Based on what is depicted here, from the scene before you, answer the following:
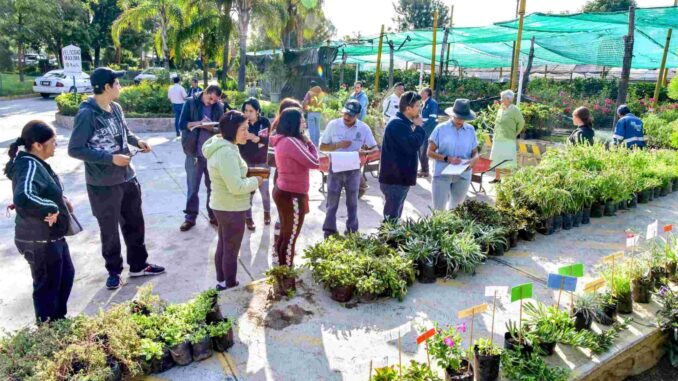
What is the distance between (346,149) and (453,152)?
1138mm

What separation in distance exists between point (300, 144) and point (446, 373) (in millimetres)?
2153

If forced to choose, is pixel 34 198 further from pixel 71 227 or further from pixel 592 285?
pixel 592 285

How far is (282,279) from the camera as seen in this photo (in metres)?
3.66

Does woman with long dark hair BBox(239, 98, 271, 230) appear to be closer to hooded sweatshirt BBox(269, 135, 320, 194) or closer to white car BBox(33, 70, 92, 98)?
hooded sweatshirt BBox(269, 135, 320, 194)

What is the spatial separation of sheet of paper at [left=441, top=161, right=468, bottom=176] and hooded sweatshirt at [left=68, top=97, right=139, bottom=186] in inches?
121

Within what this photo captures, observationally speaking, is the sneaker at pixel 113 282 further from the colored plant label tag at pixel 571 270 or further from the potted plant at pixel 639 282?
the potted plant at pixel 639 282

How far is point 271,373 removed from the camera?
2857 millimetres

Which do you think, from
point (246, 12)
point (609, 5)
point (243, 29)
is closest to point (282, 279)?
point (243, 29)

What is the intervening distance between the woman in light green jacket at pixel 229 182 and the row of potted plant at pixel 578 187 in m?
2.99

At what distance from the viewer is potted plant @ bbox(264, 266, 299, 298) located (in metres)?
3.65

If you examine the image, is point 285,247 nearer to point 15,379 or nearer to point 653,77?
point 15,379

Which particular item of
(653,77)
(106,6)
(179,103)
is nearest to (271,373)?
(179,103)

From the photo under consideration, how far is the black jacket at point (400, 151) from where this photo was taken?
4477 mm

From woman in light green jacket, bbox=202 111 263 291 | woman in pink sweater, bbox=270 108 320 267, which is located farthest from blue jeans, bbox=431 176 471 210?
woman in light green jacket, bbox=202 111 263 291
